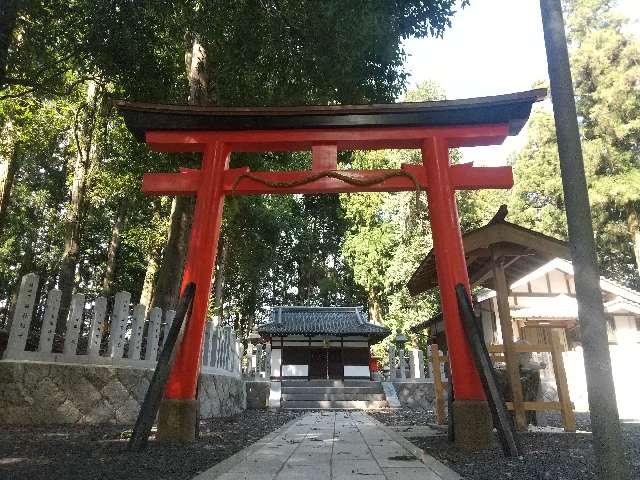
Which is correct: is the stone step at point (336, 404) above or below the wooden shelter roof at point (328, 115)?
below

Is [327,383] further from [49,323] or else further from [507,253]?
[49,323]

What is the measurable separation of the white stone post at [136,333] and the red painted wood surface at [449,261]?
17.0ft

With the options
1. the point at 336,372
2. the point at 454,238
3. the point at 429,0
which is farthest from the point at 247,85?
the point at 336,372

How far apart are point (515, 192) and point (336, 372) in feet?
44.8

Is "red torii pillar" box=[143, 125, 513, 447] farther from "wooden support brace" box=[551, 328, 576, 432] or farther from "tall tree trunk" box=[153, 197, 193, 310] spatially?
"tall tree trunk" box=[153, 197, 193, 310]

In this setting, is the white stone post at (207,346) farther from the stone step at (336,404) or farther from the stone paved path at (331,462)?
the stone step at (336,404)

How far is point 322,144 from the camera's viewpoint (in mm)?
6148

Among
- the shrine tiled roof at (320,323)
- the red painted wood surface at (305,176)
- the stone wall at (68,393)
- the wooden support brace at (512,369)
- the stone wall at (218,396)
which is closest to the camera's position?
the red painted wood surface at (305,176)

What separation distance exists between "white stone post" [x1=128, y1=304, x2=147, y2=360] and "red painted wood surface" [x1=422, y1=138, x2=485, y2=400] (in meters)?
5.19

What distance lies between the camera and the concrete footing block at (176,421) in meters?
5.11

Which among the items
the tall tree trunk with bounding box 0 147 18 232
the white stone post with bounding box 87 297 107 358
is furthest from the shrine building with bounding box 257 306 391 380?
the white stone post with bounding box 87 297 107 358

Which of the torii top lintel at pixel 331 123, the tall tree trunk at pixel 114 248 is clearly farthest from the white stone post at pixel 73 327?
the tall tree trunk at pixel 114 248

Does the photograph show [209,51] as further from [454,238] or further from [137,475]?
[137,475]

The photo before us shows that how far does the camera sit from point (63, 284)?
12.2 meters
